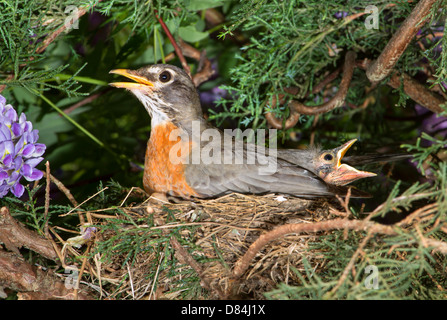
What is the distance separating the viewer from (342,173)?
2146 mm

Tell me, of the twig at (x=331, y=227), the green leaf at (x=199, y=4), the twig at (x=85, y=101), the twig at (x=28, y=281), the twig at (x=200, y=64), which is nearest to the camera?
the twig at (x=331, y=227)

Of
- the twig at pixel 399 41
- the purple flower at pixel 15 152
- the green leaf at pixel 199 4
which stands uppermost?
the green leaf at pixel 199 4

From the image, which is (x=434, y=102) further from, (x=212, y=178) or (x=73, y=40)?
(x=73, y=40)

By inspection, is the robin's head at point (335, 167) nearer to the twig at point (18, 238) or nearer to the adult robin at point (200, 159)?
the adult robin at point (200, 159)

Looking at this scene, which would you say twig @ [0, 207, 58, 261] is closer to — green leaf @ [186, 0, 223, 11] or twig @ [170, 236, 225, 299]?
twig @ [170, 236, 225, 299]

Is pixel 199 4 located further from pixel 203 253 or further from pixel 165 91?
pixel 203 253

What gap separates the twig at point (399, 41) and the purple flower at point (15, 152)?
1516 mm

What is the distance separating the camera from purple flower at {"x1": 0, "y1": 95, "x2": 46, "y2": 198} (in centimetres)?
155

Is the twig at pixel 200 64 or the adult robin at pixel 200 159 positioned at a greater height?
the twig at pixel 200 64

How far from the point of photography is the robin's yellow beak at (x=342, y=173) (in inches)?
82.7

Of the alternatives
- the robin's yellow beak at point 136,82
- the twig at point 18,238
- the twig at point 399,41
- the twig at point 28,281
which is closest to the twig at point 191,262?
the twig at point 28,281

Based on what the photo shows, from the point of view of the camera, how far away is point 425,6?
1672mm
